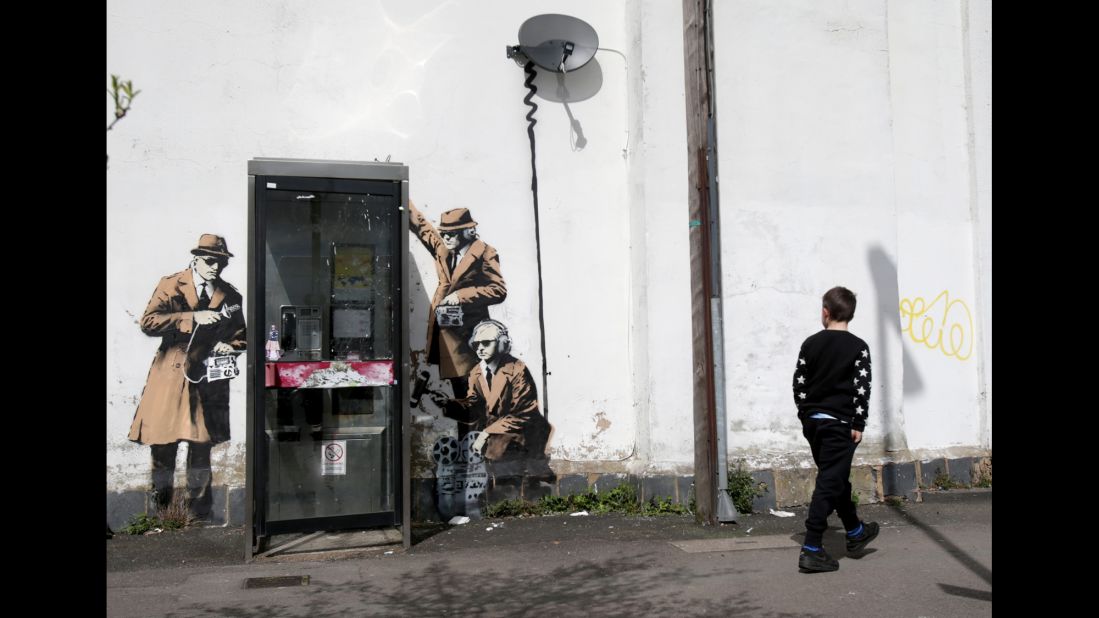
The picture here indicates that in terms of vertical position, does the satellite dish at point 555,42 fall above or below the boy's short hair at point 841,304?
above

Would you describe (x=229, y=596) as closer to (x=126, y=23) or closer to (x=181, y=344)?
(x=181, y=344)

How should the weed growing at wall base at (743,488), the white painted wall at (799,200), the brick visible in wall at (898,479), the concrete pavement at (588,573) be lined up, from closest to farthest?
the concrete pavement at (588,573)
the weed growing at wall base at (743,488)
the white painted wall at (799,200)
the brick visible in wall at (898,479)

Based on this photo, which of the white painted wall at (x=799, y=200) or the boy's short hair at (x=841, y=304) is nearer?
the boy's short hair at (x=841, y=304)

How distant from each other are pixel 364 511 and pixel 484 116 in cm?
329

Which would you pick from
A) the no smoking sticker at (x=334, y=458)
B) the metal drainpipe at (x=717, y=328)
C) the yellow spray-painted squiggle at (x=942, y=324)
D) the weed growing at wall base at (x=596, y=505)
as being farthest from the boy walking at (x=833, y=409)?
the yellow spray-painted squiggle at (x=942, y=324)

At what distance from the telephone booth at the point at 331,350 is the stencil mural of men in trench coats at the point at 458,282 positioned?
2.96 ft

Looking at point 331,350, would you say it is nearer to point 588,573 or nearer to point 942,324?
point 588,573

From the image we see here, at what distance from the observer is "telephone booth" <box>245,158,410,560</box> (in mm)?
5648

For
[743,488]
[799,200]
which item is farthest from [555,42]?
[743,488]

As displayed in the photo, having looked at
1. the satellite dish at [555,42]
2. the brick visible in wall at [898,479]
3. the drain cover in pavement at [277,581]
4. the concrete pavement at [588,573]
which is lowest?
the drain cover in pavement at [277,581]

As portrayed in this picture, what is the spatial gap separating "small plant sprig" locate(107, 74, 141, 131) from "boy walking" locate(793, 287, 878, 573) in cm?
529

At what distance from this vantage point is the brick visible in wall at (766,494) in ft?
22.0

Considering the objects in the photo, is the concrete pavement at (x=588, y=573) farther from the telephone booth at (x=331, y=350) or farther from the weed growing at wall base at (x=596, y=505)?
the telephone booth at (x=331, y=350)

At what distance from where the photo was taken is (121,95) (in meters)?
6.39
